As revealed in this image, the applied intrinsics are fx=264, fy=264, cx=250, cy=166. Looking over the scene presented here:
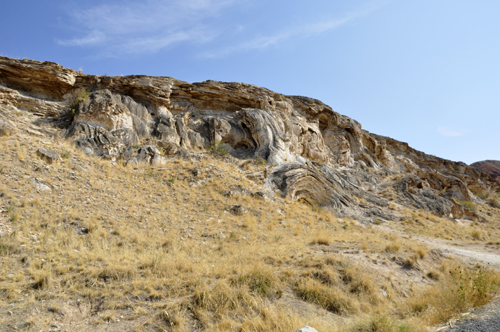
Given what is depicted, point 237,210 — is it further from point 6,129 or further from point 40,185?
point 6,129

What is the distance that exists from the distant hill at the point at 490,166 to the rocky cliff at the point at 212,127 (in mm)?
49052

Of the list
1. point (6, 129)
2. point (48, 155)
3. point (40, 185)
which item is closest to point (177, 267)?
point (40, 185)

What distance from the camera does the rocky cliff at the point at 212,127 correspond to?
15.5 metres

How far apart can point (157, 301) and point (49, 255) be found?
3.09 m

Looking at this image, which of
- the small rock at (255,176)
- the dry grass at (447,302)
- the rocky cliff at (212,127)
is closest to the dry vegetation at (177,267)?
the dry grass at (447,302)

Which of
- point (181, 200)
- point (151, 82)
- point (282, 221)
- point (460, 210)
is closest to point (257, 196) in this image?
point (282, 221)

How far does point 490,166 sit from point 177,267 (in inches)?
3121

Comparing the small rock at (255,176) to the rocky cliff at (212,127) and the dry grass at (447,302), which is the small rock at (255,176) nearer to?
the rocky cliff at (212,127)

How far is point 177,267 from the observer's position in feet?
20.1

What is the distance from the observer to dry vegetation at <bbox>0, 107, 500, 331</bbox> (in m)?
4.41

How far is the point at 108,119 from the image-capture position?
1578 cm

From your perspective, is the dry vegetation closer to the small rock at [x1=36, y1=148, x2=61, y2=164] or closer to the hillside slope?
the hillside slope

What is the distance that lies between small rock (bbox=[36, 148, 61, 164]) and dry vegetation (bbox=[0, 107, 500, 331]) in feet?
0.76

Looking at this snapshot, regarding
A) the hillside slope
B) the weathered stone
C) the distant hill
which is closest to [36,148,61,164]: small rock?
the hillside slope
